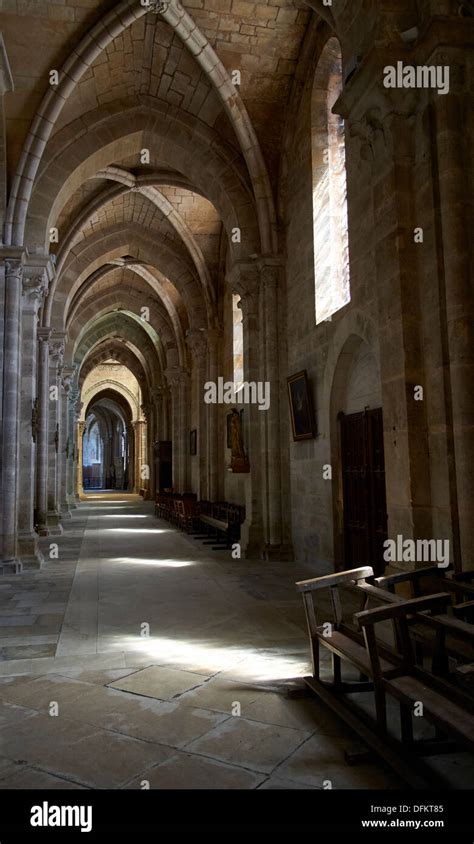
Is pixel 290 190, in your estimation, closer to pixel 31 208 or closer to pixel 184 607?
pixel 31 208

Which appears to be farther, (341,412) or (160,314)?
(160,314)

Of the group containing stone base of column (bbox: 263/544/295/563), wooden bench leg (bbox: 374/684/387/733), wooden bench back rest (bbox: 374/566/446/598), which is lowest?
stone base of column (bbox: 263/544/295/563)

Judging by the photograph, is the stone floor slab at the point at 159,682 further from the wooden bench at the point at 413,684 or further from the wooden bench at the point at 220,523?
the wooden bench at the point at 220,523

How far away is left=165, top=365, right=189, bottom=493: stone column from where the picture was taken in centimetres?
2048

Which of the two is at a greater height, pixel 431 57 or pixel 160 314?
pixel 160 314

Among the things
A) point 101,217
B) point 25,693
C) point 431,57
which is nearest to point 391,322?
point 431,57

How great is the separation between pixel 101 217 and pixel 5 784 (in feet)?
50.3

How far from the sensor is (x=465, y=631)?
8.54 feet

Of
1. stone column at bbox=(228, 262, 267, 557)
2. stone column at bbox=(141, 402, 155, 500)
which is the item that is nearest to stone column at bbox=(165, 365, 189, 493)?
stone column at bbox=(141, 402, 155, 500)

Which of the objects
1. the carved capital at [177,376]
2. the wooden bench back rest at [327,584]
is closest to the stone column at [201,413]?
the carved capital at [177,376]

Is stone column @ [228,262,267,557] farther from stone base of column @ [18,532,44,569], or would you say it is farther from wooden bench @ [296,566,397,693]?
wooden bench @ [296,566,397,693]

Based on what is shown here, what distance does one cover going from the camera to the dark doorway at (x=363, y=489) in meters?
6.98

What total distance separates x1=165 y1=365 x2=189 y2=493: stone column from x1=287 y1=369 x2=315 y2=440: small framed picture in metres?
11.0

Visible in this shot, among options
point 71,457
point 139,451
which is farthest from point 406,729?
point 139,451
